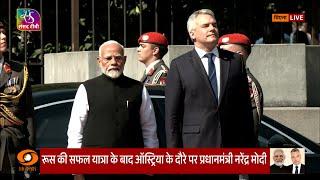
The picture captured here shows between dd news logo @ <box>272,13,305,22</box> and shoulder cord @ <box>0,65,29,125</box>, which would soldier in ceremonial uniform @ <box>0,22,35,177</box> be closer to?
shoulder cord @ <box>0,65,29,125</box>

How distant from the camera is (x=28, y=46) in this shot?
46.8 ft

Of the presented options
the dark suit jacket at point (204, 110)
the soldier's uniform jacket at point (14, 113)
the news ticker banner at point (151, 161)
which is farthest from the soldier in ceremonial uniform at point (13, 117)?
the dark suit jacket at point (204, 110)

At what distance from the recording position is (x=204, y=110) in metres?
6.39

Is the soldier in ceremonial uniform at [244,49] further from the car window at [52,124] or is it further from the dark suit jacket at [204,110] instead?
the car window at [52,124]

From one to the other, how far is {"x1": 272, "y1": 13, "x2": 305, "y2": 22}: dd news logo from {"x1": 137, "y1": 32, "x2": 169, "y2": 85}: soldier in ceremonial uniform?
5144 millimetres

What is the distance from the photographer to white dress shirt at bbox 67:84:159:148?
632 cm

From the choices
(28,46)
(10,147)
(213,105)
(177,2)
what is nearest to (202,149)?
(213,105)

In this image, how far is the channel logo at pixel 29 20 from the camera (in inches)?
527

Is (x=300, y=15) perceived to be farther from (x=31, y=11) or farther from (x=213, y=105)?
(x=213, y=105)

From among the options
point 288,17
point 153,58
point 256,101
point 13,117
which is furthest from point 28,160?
point 288,17

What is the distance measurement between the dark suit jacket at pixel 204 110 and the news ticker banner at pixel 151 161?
2.6 inches

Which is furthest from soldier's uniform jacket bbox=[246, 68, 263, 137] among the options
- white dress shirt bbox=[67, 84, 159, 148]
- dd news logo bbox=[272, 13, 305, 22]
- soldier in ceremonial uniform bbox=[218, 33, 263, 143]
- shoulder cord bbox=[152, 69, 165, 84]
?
dd news logo bbox=[272, 13, 305, 22]

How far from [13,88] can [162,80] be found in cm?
185

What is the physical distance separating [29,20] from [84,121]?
7.37m
